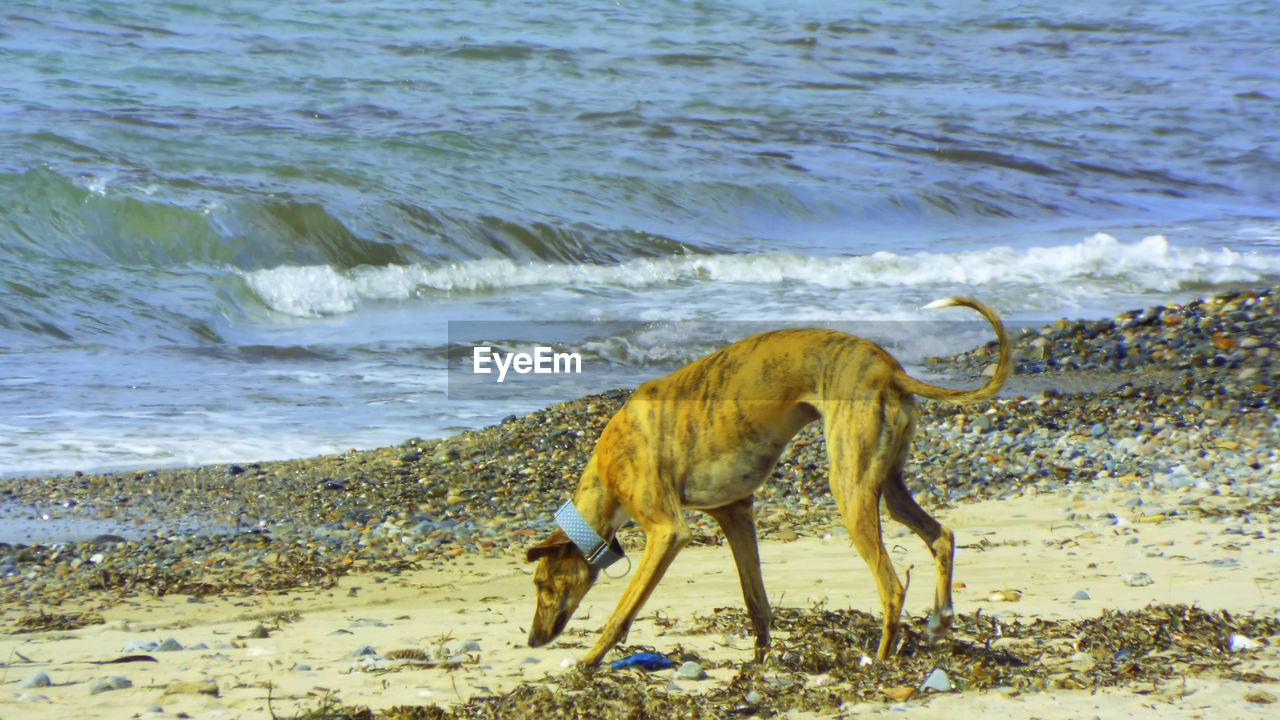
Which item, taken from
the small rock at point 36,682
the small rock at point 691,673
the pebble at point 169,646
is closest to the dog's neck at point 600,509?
the small rock at point 691,673

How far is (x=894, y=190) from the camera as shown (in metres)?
20.5

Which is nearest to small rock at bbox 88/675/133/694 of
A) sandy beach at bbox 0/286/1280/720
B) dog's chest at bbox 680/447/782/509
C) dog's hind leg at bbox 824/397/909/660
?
sandy beach at bbox 0/286/1280/720

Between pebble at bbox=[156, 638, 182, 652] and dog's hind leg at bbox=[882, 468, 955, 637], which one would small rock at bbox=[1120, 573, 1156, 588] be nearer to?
dog's hind leg at bbox=[882, 468, 955, 637]

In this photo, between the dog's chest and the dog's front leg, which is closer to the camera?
the dog's front leg

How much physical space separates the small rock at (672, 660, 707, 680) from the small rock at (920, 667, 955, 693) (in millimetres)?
758

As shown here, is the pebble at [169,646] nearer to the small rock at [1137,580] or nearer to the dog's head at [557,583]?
the dog's head at [557,583]

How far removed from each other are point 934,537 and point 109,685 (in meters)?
2.89

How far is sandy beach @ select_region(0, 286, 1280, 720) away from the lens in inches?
165

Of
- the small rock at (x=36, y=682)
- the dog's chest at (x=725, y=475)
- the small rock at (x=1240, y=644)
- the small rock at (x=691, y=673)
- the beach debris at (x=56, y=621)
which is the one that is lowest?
the beach debris at (x=56, y=621)

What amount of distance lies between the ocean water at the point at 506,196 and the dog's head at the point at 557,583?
14.9 ft

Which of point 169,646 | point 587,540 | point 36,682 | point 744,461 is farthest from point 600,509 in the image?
point 36,682

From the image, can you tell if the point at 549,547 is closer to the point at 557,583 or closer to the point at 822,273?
the point at 557,583

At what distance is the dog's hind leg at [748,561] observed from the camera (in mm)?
4719

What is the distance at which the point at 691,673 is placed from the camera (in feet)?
14.6
